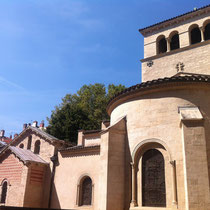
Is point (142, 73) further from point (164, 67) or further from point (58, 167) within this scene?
point (58, 167)

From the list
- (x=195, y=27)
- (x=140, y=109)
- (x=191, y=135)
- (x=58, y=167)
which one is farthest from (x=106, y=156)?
(x=195, y=27)

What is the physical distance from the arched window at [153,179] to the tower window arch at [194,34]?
12.4m

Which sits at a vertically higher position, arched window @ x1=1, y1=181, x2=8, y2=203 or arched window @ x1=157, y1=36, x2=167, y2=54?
arched window @ x1=157, y1=36, x2=167, y2=54

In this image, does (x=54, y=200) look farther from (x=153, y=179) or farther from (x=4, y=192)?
(x=153, y=179)

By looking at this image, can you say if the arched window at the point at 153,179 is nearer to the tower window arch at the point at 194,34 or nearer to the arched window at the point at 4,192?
the tower window arch at the point at 194,34

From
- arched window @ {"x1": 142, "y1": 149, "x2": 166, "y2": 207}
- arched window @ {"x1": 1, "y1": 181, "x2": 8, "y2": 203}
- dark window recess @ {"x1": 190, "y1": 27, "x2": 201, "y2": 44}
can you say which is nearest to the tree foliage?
arched window @ {"x1": 1, "y1": 181, "x2": 8, "y2": 203}

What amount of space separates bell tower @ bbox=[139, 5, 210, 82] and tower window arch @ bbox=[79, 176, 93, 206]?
32.5ft

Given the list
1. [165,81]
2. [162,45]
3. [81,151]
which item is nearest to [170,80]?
[165,81]

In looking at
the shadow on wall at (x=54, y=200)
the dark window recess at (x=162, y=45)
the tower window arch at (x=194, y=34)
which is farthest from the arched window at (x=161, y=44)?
the shadow on wall at (x=54, y=200)

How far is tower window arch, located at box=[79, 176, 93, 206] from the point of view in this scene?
57.4 ft

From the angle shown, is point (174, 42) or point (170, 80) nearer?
point (170, 80)

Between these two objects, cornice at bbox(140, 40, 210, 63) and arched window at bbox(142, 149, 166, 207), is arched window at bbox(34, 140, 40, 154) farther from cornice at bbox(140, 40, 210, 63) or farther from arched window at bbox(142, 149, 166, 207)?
arched window at bbox(142, 149, 166, 207)

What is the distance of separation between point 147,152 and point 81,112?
73.2ft

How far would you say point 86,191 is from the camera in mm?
17828
